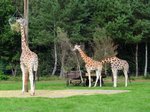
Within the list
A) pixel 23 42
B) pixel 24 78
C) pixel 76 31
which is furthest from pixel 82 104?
pixel 76 31

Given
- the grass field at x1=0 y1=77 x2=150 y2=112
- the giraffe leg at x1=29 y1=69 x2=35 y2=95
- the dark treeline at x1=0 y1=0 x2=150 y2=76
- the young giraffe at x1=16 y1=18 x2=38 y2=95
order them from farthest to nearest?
the dark treeline at x1=0 y1=0 x2=150 y2=76 < the young giraffe at x1=16 y1=18 x2=38 y2=95 < the giraffe leg at x1=29 y1=69 x2=35 y2=95 < the grass field at x1=0 y1=77 x2=150 y2=112

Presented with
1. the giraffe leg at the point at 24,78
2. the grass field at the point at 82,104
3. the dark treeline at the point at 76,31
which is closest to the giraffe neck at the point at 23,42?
the giraffe leg at the point at 24,78

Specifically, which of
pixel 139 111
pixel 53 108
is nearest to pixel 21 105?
pixel 53 108

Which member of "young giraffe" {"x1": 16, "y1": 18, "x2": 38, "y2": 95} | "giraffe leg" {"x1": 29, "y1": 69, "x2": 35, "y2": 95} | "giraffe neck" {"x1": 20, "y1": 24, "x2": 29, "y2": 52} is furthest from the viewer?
"giraffe neck" {"x1": 20, "y1": 24, "x2": 29, "y2": 52}

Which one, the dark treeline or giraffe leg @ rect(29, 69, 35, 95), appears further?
the dark treeline

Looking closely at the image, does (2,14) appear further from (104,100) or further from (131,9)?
(104,100)

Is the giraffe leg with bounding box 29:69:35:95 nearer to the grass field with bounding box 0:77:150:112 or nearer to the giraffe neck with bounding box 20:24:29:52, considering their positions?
the giraffe neck with bounding box 20:24:29:52

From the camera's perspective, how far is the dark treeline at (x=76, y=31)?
115 ft

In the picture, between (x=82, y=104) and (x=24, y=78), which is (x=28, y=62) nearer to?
(x=24, y=78)

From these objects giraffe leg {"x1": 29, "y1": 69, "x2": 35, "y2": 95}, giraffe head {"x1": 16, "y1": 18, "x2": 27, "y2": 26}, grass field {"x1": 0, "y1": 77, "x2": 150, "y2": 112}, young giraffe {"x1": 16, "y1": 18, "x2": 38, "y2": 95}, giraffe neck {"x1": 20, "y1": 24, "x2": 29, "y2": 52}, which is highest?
giraffe head {"x1": 16, "y1": 18, "x2": 27, "y2": 26}

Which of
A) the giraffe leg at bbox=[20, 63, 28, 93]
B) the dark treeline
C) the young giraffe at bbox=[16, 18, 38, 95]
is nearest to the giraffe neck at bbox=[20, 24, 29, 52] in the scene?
the young giraffe at bbox=[16, 18, 38, 95]

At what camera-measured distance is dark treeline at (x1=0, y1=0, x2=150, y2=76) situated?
115ft

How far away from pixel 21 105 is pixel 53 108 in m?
1.16

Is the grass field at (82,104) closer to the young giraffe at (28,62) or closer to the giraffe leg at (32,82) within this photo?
the giraffe leg at (32,82)
